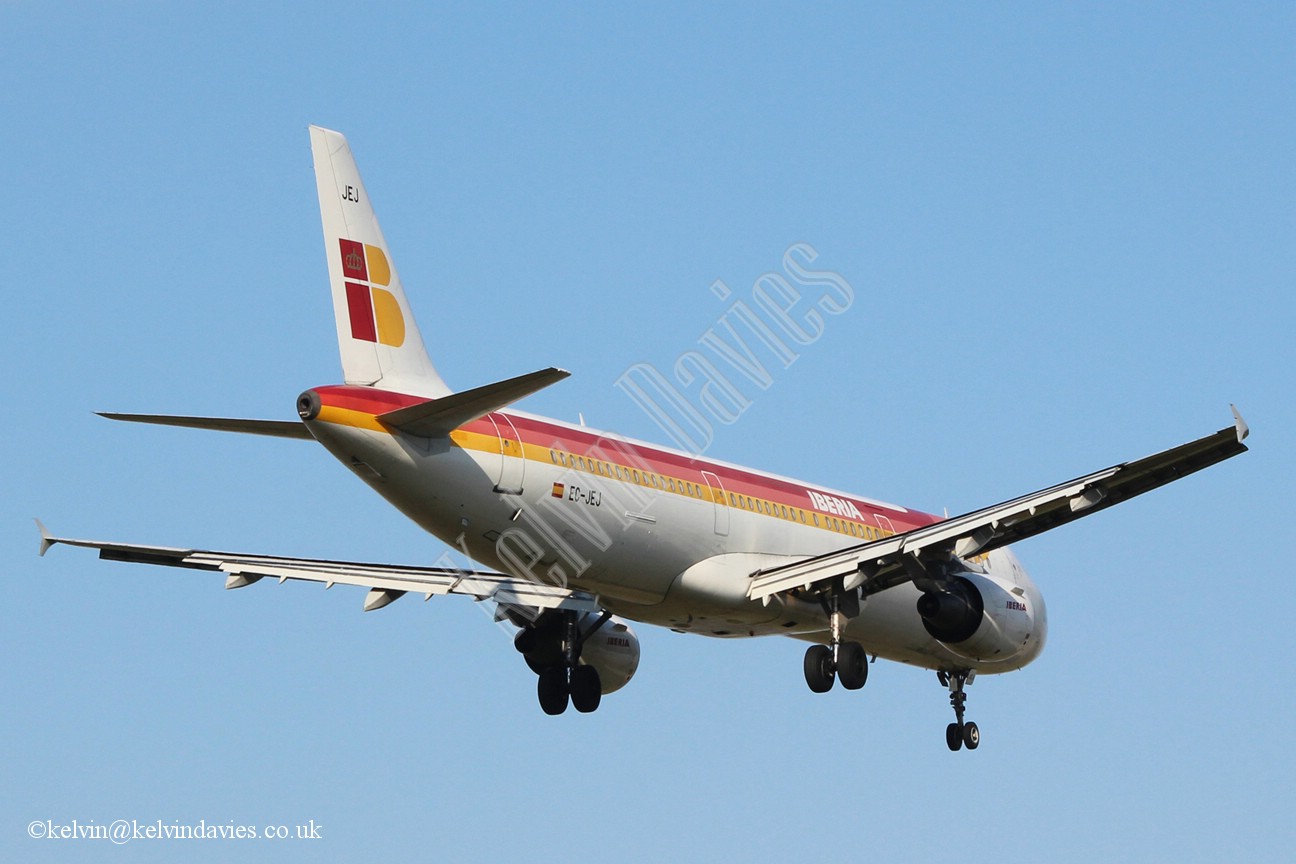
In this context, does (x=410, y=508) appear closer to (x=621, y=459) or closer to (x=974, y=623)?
(x=621, y=459)

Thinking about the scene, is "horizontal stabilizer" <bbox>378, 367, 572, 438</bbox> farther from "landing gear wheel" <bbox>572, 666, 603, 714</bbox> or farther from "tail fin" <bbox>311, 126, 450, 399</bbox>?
"landing gear wheel" <bbox>572, 666, 603, 714</bbox>

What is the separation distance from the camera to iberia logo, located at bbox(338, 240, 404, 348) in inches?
1021

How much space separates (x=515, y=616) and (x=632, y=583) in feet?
10.8

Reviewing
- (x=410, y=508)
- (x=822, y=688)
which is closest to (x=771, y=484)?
(x=822, y=688)

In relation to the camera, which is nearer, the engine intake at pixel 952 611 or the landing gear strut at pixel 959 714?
the engine intake at pixel 952 611

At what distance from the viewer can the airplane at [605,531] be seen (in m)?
25.2

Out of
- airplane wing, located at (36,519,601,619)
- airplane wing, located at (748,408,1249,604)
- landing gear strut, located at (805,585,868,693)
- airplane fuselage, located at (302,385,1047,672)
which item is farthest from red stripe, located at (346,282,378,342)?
landing gear strut, located at (805,585,868,693)

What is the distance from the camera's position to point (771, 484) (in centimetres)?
3247

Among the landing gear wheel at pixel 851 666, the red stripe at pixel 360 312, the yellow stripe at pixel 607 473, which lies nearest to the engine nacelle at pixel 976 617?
the landing gear wheel at pixel 851 666

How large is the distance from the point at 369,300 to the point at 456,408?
287 centimetres

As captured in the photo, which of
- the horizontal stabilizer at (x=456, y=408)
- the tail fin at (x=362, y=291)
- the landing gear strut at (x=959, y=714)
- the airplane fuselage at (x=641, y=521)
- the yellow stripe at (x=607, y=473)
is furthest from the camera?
the landing gear strut at (x=959, y=714)

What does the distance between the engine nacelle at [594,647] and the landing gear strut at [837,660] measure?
12.3 feet

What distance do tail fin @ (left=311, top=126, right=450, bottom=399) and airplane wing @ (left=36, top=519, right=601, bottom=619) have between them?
15.3 feet

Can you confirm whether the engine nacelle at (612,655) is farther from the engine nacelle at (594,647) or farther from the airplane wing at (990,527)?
the airplane wing at (990,527)
